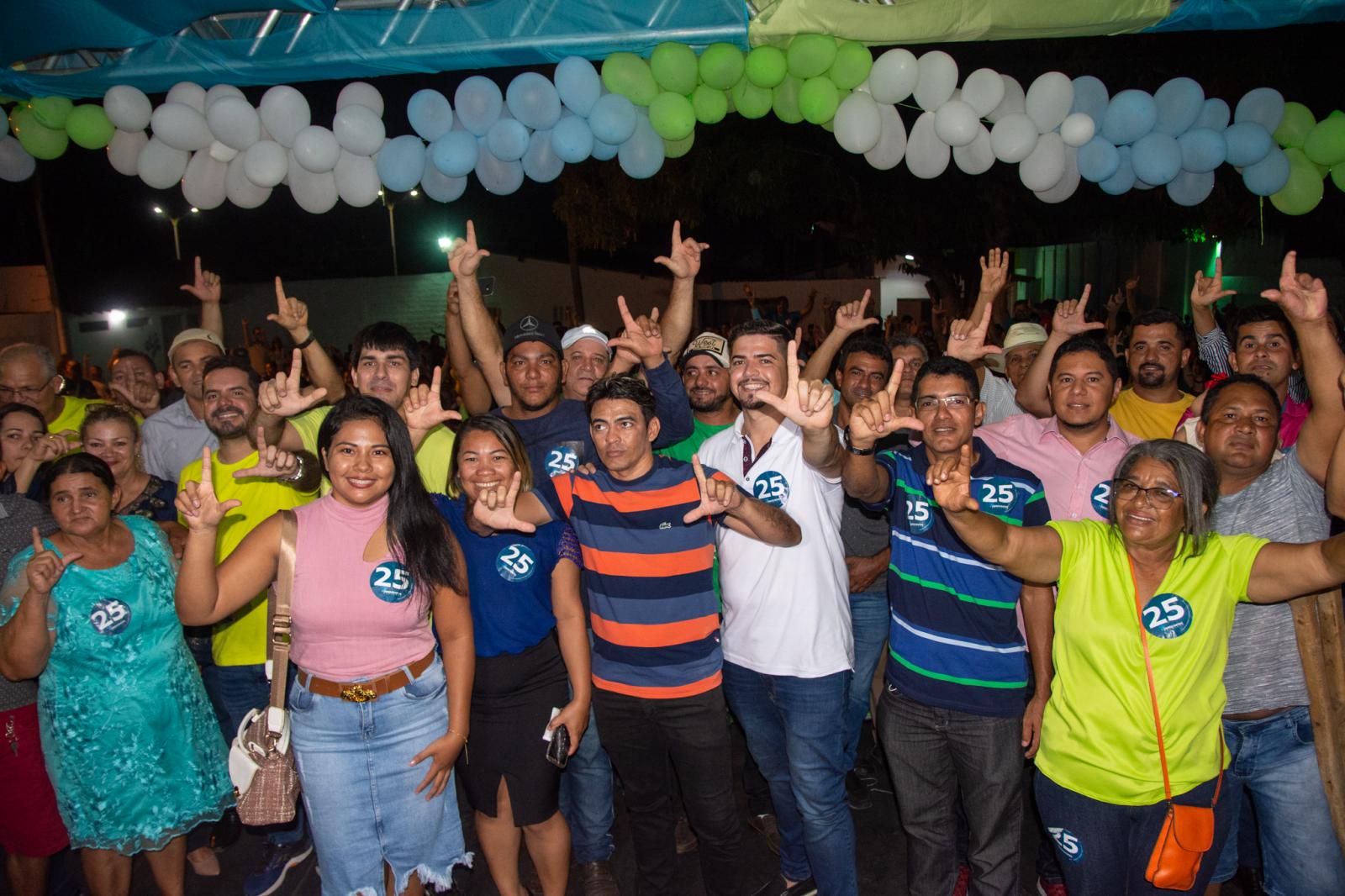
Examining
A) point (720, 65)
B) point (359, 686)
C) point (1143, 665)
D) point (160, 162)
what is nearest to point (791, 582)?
point (1143, 665)

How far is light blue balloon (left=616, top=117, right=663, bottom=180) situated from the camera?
4688 millimetres

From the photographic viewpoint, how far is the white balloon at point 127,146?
4.82 meters

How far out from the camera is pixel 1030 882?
3.39m

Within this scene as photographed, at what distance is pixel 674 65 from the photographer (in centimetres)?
431

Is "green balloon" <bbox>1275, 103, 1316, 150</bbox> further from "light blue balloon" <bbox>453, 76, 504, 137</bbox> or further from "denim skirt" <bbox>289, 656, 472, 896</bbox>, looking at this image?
"denim skirt" <bbox>289, 656, 472, 896</bbox>

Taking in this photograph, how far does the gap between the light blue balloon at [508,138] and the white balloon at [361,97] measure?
2.34 feet

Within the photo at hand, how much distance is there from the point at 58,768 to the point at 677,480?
2400 millimetres

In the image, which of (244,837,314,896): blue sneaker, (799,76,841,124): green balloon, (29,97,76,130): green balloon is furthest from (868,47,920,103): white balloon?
(244,837,314,896): blue sneaker

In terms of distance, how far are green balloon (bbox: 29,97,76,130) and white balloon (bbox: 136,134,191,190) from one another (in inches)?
15.8

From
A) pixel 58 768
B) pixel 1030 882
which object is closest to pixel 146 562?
pixel 58 768

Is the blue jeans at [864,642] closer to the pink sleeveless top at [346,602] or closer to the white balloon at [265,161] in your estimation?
the pink sleeveless top at [346,602]

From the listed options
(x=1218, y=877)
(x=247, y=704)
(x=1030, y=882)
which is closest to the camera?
(x=1218, y=877)

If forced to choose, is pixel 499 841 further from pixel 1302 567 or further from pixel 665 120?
pixel 665 120

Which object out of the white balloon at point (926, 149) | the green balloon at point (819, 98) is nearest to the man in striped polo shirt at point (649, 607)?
the green balloon at point (819, 98)
